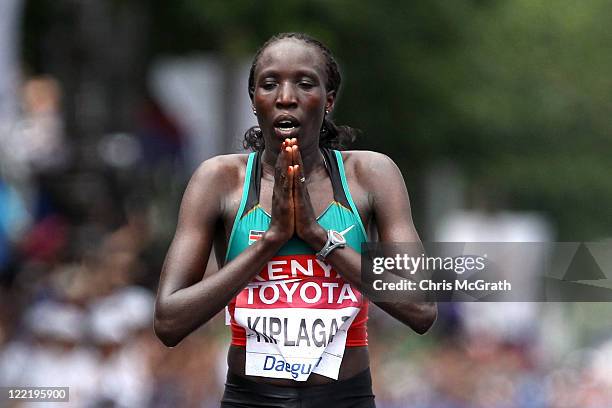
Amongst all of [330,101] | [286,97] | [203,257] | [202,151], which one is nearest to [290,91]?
[286,97]

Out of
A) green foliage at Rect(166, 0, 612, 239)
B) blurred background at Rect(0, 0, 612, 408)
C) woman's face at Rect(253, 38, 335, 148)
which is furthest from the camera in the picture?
green foliage at Rect(166, 0, 612, 239)

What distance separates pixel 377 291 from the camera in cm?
515

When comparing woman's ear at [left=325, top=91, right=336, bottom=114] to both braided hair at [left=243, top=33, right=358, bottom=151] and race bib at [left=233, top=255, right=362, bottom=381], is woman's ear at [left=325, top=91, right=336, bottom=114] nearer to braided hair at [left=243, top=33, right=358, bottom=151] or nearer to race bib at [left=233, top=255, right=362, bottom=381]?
braided hair at [left=243, top=33, right=358, bottom=151]

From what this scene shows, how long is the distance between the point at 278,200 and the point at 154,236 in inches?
349

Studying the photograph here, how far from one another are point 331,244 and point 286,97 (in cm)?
50

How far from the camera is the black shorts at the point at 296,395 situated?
5246 millimetres

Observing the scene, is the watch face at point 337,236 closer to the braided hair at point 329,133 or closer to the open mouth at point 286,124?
the open mouth at point 286,124

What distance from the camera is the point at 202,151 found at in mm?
14914

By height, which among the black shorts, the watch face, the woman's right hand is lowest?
the black shorts

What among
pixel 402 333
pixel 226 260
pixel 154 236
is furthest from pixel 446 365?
pixel 226 260

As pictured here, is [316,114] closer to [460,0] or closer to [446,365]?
[446,365]

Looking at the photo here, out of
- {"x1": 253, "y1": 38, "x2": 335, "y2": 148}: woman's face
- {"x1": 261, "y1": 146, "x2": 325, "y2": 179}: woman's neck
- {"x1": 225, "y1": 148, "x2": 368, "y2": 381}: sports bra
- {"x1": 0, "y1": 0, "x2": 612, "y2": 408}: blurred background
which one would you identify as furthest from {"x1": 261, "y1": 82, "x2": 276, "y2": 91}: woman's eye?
{"x1": 0, "y1": 0, "x2": 612, "y2": 408}: blurred background

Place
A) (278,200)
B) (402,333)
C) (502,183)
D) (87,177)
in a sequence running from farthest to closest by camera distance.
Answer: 1. (502,183)
2. (402,333)
3. (87,177)
4. (278,200)

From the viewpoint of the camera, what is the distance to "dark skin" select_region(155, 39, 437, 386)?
5.08 metres
